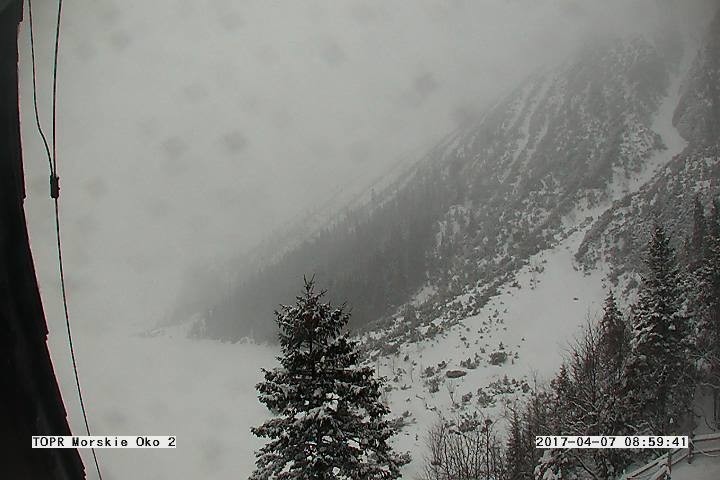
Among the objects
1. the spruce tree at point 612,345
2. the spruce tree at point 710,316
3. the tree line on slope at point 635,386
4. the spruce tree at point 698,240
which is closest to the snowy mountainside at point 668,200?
the spruce tree at point 698,240

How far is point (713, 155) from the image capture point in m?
37.8

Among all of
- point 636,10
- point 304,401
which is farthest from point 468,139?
point 304,401

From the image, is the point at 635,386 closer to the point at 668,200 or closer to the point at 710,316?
the point at 710,316

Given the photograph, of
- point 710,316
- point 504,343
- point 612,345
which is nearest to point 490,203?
point 504,343

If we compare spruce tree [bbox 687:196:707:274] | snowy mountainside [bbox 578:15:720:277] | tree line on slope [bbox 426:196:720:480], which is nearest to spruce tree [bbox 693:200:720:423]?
tree line on slope [bbox 426:196:720:480]

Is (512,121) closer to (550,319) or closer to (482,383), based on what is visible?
(550,319)

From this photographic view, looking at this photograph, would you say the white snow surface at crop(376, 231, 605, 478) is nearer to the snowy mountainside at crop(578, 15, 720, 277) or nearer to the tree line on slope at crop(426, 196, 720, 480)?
the snowy mountainside at crop(578, 15, 720, 277)

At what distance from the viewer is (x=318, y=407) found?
24.1 feet

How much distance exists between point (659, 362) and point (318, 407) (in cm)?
1461

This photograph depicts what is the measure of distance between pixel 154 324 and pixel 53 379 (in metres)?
128

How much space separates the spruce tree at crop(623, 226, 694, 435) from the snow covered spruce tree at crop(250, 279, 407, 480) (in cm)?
1169

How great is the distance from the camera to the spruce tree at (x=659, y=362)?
1566 centimetres

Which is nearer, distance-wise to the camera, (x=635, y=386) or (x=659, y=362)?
(x=635, y=386)

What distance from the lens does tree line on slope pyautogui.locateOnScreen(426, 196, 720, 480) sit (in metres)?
14.2
